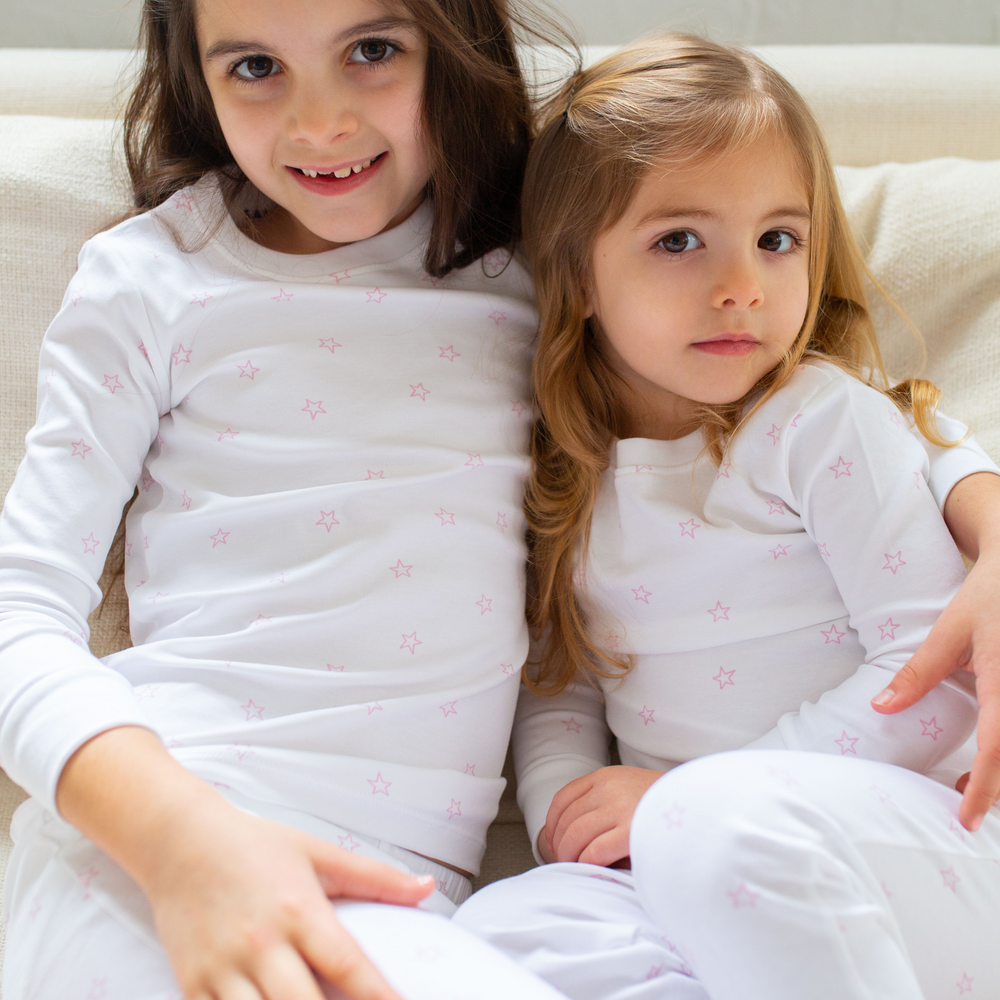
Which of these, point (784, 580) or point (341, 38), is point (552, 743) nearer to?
point (784, 580)

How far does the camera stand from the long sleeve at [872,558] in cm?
80

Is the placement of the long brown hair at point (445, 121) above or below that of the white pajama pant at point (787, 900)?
above

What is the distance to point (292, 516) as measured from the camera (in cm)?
88

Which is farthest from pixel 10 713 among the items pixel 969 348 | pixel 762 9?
pixel 762 9

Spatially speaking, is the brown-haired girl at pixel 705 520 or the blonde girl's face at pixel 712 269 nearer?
the brown-haired girl at pixel 705 520

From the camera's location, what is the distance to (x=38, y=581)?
0.82 m

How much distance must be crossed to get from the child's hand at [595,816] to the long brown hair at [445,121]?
51 centimetres

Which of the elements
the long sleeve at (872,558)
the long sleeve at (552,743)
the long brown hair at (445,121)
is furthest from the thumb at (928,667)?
the long brown hair at (445,121)

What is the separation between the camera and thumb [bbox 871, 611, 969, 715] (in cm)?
77

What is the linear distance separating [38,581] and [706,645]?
571mm

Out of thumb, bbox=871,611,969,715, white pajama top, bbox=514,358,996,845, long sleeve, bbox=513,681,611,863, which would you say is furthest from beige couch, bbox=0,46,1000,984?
thumb, bbox=871,611,969,715

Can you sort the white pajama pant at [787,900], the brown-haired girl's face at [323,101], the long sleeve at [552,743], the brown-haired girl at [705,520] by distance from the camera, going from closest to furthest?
the white pajama pant at [787,900] → the brown-haired girl at [705,520] → the brown-haired girl's face at [323,101] → the long sleeve at [552,743]

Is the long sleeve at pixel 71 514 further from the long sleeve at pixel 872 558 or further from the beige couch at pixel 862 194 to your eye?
the long sleeve at pixel 872 558

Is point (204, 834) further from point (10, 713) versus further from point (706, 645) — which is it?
point (706, 645)
